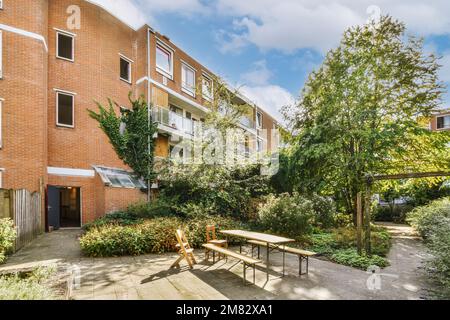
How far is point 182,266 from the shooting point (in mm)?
7059

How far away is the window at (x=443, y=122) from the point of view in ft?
117

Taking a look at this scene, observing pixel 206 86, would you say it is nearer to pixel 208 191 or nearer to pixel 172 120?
pixel 172 120

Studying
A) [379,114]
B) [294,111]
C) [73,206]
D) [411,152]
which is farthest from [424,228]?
[73,206]

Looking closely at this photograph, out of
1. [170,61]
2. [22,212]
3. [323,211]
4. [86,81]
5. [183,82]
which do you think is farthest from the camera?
[183,82]

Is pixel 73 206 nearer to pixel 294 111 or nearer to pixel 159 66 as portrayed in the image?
pixel 159 66

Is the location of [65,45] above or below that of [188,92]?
above

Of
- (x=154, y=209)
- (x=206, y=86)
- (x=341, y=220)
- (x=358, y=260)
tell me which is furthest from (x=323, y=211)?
(x=206, y=86)

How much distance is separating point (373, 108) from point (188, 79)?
43.8 feet

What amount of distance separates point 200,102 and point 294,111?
9312 mm

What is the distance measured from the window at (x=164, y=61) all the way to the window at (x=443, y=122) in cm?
3775

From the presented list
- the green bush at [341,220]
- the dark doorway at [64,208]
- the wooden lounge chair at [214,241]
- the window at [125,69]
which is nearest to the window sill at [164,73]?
the window at [125,69]

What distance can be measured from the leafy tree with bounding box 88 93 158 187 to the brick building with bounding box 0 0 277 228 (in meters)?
0.59

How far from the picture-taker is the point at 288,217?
10.4 meters

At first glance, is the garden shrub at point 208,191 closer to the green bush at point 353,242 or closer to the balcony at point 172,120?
the balcony at point 172,120
